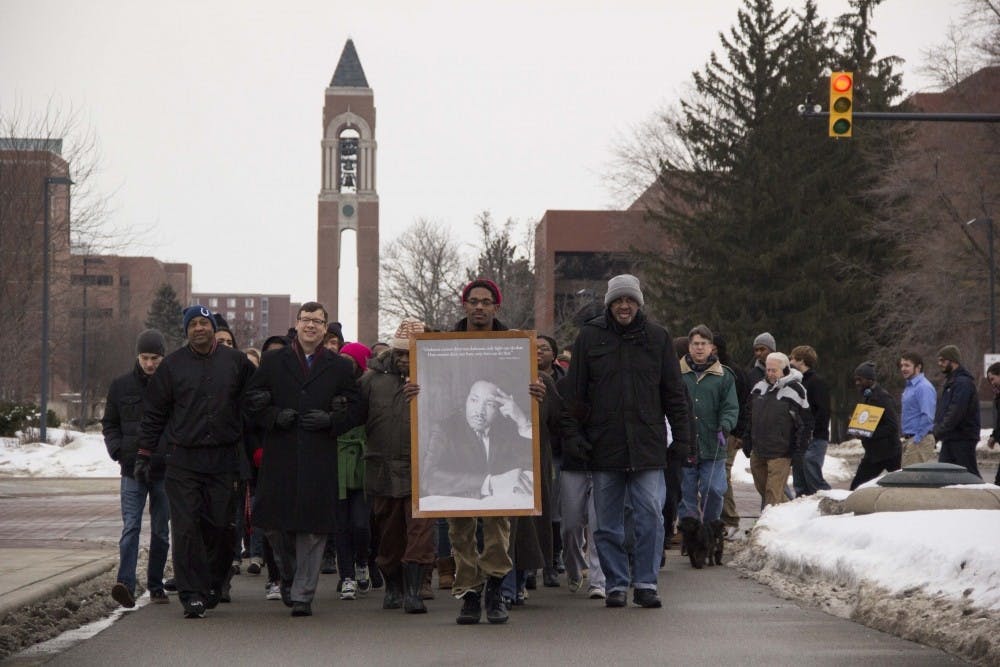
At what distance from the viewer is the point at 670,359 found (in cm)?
1055

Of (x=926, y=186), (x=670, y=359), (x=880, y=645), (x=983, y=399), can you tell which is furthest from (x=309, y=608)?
(x=983, y=399)

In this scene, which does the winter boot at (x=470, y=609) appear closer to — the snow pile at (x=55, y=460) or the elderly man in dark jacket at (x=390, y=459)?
the elderly man in dark jacket at (x=390, y=459)

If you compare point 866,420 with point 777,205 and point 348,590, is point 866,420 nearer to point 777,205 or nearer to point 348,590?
point 348,590

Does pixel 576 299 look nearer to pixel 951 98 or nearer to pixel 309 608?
pixel 951 98

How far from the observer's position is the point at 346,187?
12181 centimetres

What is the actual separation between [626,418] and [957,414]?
7.16 m

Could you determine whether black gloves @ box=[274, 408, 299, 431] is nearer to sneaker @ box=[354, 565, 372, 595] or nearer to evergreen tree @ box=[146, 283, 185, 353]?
sneaker @ box=[354, 565, 372, 595]

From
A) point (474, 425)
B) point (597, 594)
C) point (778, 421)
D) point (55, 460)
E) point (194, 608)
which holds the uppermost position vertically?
point (474, 425)

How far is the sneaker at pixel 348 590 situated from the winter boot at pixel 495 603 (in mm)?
1942

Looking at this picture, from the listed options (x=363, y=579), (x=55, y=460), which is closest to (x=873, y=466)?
(x=363, y=579)

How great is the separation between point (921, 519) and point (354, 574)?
399 centimetres

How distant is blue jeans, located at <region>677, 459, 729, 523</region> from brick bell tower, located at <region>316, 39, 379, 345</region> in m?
103

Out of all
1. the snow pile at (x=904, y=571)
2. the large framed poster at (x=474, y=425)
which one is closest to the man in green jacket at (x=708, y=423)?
the snow pile at (x=904, y=571)

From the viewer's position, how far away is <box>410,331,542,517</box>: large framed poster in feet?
32.0
